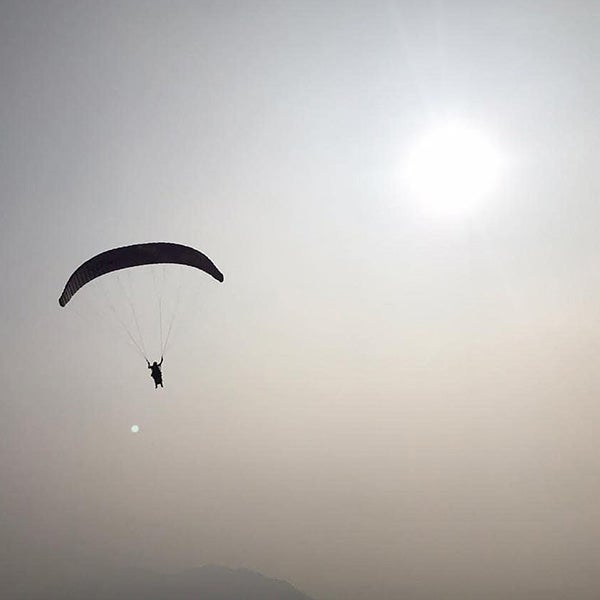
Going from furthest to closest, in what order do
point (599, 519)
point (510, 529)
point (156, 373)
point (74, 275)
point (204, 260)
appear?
point (510, 529) → point (599, 519) → point (156, 373) → point (204, 260) → point (74, 275)

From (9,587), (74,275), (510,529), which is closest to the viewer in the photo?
(74,275)

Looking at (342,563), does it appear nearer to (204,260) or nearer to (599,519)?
(599,519)

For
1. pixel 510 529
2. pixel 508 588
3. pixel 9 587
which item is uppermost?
pixel 510 529

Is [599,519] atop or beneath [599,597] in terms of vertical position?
atop

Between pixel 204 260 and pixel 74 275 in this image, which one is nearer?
pixel 74 275

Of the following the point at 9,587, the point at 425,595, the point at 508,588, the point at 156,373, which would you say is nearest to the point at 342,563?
the point at 425,595

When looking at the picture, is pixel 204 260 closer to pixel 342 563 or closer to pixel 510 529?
pixel 510 529
